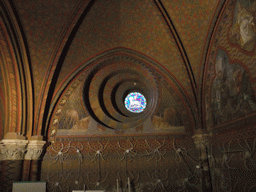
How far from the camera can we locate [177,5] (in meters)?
6.12

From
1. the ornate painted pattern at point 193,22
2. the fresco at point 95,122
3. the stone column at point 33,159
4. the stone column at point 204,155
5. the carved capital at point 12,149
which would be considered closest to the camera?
the ornate painted pattern at point 193,22

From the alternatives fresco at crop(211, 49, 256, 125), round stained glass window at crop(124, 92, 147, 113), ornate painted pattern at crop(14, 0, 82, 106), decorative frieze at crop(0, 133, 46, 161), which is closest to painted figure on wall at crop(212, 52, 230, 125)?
fresco at crop(211, 49, 256, 125)

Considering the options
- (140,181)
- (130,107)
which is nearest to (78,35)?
(130,107)

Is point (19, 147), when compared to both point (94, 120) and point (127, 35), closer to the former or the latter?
point (94, 120)

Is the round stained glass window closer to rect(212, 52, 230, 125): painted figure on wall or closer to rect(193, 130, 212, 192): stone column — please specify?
rect(193, 130, 212, 192): stone column

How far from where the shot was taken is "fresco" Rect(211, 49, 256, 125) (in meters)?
4.77

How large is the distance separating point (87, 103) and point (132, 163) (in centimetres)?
276

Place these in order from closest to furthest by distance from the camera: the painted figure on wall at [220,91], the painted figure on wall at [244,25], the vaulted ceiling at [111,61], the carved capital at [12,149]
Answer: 1. the painted figure on wall at [244,25]
2. the painted figure on wall at [220,91]
3. the vaulted ceiling at [111,61]
4. the carved capital at [12,149]

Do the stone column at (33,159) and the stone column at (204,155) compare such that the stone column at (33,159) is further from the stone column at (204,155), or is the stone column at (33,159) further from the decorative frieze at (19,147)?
the stone column at (204,155)

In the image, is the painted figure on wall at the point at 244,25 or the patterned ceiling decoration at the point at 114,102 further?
the patterned ceiling decoration at the point at 114,102

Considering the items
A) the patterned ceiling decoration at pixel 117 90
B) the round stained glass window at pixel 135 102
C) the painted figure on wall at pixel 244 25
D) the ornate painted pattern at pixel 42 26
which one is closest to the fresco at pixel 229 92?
the painted figure on wall at pixel 244 25

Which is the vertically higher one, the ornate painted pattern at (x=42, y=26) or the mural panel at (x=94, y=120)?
the ornate painted pattern at (x=42, y=26)

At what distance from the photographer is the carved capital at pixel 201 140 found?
21.4 feet

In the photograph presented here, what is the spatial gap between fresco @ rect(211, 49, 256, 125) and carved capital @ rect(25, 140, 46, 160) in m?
5.72
